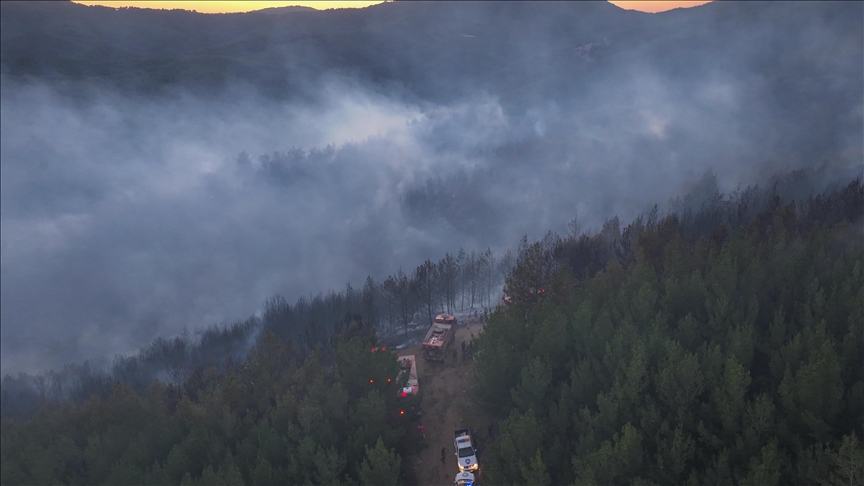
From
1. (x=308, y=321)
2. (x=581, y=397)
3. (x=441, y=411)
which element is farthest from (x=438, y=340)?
(x=308, y=321)

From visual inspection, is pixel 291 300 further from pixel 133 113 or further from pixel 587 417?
pixel 133 113

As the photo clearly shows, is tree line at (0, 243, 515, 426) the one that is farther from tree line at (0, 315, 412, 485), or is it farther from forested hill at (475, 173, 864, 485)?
forested hill at (475, 173, 864, 485)

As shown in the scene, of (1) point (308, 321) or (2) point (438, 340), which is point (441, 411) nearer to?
(2) point (438, 340)

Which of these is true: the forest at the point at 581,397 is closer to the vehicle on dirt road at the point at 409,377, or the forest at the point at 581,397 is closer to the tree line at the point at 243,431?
the tree line at the point at 243,431

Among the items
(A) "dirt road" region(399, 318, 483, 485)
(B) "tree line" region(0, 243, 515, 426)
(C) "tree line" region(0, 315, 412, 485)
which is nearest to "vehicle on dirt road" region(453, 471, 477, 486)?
(A) "dirt road" region(399, 318, 483, 485)

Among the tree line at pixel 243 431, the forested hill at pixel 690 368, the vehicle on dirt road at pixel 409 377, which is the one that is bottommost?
the vehicle on dirt road at pixel 409 377

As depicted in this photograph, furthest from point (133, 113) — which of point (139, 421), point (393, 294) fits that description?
point (139, 421)

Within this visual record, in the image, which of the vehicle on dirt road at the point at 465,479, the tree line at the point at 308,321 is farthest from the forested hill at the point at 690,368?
the tree line at the point at 308,321
